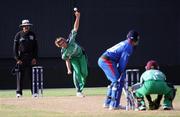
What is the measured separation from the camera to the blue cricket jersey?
1387cm

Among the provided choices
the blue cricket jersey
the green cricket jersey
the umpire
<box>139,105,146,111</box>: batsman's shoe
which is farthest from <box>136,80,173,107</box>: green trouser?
the umpire

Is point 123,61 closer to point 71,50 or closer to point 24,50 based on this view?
point 71,50

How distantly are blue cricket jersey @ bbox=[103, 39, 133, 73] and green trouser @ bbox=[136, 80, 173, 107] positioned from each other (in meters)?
0.51

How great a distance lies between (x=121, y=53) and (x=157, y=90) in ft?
3.00

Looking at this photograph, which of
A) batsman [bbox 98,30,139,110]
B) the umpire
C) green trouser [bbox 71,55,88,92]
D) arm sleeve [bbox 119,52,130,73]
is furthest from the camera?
the umpire

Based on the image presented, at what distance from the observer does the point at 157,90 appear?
13953mm

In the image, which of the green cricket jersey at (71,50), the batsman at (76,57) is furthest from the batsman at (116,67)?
the green cricket jersey at (71,50)

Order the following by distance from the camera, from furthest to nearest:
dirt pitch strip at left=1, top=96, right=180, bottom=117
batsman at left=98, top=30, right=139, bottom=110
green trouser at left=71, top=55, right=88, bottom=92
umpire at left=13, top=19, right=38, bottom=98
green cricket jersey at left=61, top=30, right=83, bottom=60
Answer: umpire at left=13, top=19, right=38, bottom=98
green trouser at left=71, top=55, right=88, bottom=92
green cricket jersey at left=61, top=30, right=83, bottom=60
batsman at left=98, top=30, right=139, bottom=110
dirt pitch strip at left=1, top=96, right=180, bottom=117

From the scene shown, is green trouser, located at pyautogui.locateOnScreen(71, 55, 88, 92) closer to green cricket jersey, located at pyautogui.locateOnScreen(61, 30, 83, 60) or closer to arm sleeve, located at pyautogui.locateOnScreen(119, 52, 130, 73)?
→ green cricket jersey, located at pyautogui.locateOnScreen(61, 30, 83, 60)

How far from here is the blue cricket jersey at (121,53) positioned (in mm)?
13867

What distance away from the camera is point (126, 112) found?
13.4m

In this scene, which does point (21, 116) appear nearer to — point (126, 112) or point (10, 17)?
point (126, 112)

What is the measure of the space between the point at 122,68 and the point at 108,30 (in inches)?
522

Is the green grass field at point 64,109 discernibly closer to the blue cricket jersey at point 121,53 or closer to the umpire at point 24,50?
the blue cricket jersey at point 121,53
